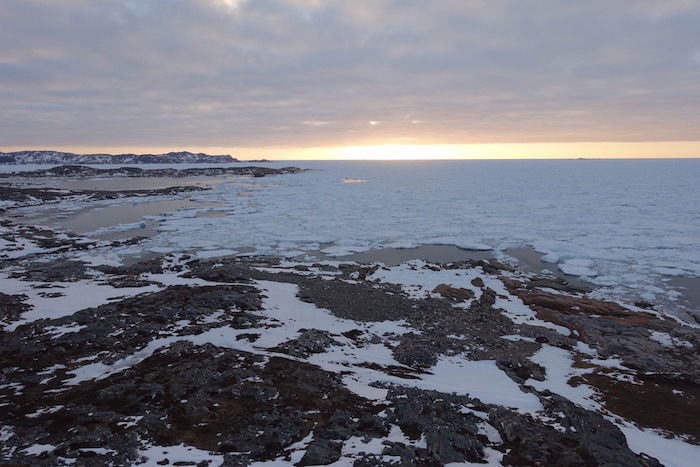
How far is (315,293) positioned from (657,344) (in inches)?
431

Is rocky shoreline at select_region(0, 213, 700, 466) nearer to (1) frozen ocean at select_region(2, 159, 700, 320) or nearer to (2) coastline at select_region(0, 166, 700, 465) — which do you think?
(2) coastline at select_region(0, 166, 700, 465)

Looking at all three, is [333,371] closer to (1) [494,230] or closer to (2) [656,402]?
(2) [656,402]

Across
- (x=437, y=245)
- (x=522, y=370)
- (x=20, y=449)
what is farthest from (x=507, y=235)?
(x=20, y=449)

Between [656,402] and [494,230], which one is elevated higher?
[494,230]

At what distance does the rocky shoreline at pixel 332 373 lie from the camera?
6.32 meters

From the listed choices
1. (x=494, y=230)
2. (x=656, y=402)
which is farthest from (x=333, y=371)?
(x=494, y=230)

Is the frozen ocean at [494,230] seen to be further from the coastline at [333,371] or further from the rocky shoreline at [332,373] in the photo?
the rocky shoreline at [332,373]

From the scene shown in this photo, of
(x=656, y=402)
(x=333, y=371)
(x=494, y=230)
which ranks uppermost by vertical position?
(x=494, y=230)

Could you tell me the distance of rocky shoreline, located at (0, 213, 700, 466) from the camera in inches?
249

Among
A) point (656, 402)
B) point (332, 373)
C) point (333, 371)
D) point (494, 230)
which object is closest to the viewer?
point (656, 402)

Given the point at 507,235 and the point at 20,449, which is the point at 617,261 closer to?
the point at 507,235

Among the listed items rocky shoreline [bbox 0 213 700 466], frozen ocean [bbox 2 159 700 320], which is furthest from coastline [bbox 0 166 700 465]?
frozen ocean [bbox 2 159 700 320]

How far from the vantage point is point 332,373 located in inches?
351

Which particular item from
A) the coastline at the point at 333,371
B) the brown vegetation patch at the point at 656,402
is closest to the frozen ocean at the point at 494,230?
the coastline at the point at 333,371
